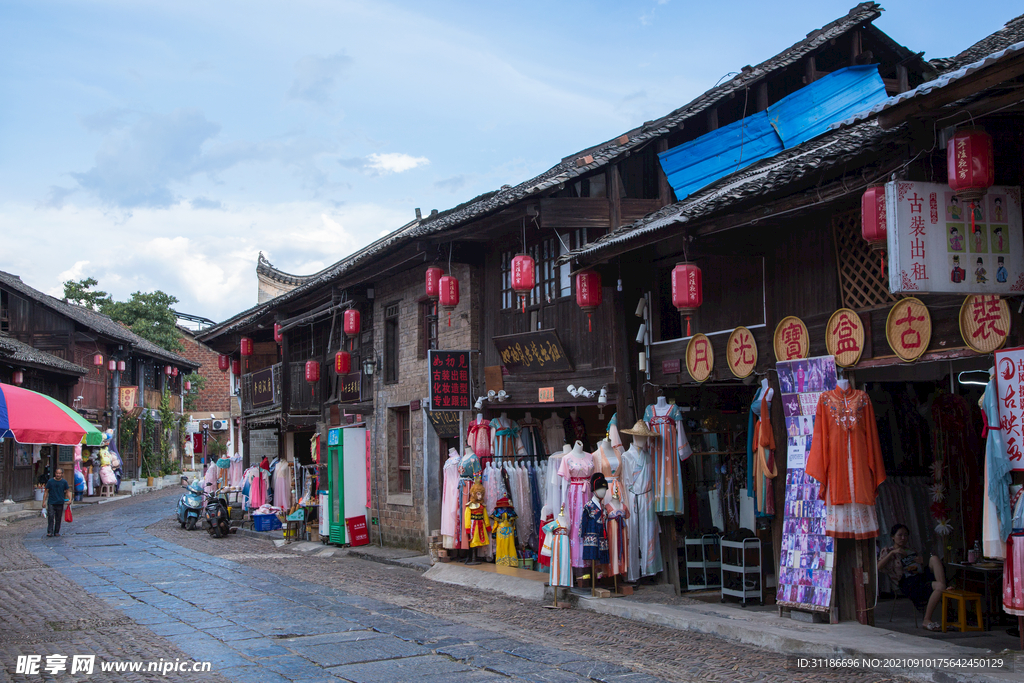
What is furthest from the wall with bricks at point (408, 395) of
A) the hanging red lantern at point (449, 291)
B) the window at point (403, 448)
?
the hanging red lantern at point (449, 291)

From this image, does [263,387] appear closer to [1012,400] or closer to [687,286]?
[687,286]

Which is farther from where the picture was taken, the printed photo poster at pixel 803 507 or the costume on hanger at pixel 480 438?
the costume on hanger at pixel 480 438

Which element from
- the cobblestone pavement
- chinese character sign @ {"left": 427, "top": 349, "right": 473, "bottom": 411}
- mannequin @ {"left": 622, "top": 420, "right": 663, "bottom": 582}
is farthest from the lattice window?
chinese character sign @ {"left": 427, "top": 349, "right": 473, "bottom": 411}

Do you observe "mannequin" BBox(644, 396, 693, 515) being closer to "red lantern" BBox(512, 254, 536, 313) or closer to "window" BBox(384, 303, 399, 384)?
"red lantern" BBox(512, 254, 536, 313)

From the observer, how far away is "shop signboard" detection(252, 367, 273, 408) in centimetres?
2505

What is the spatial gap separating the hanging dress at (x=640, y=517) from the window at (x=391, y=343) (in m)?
8.48

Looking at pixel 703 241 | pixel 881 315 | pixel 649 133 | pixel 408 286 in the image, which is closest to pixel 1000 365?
pixel 881 315

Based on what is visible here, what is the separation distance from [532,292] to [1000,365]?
823 cm

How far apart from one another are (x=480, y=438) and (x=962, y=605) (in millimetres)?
8265

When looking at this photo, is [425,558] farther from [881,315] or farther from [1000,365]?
[1000,365]

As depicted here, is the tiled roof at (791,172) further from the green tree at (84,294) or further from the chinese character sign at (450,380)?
the green tree at (84,294)

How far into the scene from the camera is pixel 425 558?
643 inches

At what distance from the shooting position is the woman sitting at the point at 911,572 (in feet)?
28.4

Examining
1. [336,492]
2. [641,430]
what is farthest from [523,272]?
[336,492]
